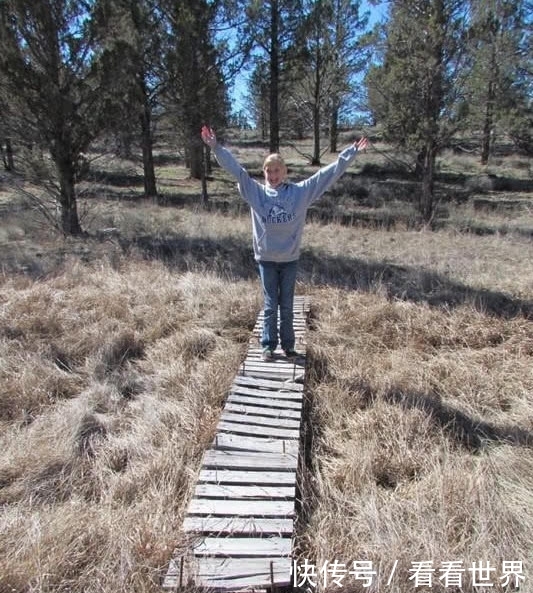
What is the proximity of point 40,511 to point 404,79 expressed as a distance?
11.8 meters

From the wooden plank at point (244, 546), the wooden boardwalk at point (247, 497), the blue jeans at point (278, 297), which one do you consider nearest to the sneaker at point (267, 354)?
the blue jeans at point (278, 297)

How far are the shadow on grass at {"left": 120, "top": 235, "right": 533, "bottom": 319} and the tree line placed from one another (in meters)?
2.55

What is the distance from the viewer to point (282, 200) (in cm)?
353

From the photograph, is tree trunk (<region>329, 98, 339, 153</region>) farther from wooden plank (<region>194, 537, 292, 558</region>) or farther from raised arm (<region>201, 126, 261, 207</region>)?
wooden plank (<region>194, 537, 292, 558</region>)

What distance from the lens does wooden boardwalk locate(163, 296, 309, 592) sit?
2.04 metres

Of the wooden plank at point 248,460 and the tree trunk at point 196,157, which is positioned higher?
the tree trunk at point 196,157

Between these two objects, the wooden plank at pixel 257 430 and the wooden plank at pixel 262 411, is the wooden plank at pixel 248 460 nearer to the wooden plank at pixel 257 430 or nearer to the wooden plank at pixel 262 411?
the wooden plank at pixel 257 430

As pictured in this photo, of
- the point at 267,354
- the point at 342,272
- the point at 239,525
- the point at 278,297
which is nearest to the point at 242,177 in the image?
the point at 278,297

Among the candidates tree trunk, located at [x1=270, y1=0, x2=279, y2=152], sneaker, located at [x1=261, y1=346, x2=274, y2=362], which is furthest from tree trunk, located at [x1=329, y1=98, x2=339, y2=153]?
sneaker, located at [x1=261, y1=346, x2=274, y2=362]

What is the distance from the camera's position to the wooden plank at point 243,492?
2.49 m

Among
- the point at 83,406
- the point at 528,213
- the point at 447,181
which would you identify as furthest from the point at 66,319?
the point at 447,181

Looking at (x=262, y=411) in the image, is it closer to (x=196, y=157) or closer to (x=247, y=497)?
(x=247, y=497)

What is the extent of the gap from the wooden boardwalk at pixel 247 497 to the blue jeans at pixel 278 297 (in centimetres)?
46

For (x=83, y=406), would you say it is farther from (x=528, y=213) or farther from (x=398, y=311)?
(x=528, y=213)
